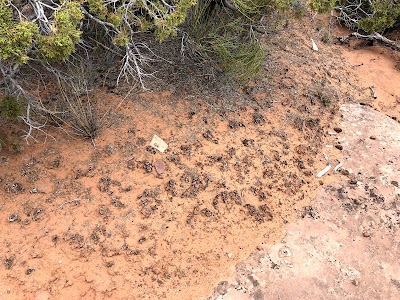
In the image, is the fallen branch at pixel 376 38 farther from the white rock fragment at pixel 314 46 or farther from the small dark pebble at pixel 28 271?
the small dark pebble at pixel 28 271

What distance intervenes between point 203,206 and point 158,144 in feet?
2.94

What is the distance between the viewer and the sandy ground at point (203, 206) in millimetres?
3414

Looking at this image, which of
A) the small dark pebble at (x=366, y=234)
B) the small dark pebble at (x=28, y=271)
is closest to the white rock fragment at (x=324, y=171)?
the small dark pebble at (x=366, y=234)

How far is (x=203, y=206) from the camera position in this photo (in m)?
3.94

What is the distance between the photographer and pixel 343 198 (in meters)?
4.28

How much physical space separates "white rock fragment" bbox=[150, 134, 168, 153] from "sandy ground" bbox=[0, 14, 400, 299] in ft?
0.17

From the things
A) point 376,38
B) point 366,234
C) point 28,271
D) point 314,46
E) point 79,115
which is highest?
point 376,38

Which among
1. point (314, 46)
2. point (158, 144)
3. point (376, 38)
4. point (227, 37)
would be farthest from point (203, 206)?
point (376, 38)

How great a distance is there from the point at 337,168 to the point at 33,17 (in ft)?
11.6

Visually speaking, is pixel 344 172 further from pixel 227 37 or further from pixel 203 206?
pixel 227 37

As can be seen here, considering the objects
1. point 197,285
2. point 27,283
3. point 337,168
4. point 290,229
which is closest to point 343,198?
point 337,168

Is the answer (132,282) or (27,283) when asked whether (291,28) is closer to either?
(132,282)

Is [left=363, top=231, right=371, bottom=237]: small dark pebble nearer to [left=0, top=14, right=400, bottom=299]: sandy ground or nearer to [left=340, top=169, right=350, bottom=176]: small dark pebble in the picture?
[left=0, top=14, right=400, bottom=299]: sandy ground

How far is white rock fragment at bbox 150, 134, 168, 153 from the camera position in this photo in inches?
171
